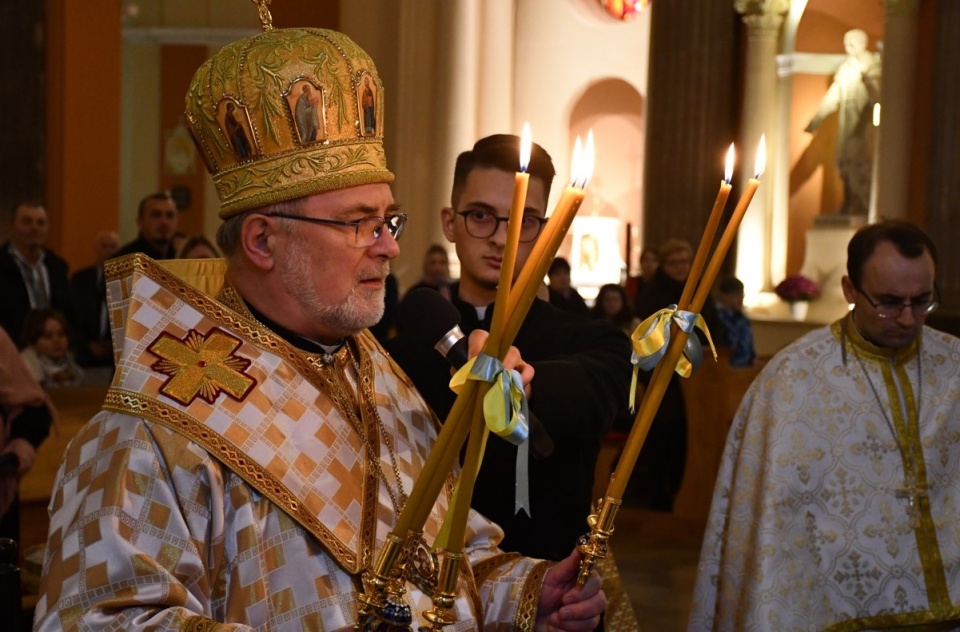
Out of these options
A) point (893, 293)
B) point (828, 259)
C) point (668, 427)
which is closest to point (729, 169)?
point (893, 293)

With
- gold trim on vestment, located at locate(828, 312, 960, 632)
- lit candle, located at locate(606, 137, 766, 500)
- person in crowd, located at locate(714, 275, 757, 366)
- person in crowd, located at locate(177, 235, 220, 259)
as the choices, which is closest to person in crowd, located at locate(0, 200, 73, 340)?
person in crowd, located at locate(177, 235, 220, 259)

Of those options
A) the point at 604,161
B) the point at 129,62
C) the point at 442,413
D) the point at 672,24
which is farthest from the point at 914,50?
the point at 129,62

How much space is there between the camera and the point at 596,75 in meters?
19.0

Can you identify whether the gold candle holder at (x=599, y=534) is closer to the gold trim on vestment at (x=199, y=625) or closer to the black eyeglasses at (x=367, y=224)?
the gold trim on vestment at (x=199, y=625)

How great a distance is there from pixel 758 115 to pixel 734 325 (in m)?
3.48

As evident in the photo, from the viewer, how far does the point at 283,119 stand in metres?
2.33

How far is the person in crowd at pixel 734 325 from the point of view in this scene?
9.30 metres

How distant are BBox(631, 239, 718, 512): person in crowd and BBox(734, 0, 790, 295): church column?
355cm

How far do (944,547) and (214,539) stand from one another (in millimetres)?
Result: 2646

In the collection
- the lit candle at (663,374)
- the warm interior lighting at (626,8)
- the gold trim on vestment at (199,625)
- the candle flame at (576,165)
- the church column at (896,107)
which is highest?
the warm interior lighting at (626,8)

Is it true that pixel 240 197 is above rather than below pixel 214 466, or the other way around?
above

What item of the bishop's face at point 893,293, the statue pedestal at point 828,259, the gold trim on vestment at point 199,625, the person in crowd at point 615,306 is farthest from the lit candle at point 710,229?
the statue pedestal at point 828,259

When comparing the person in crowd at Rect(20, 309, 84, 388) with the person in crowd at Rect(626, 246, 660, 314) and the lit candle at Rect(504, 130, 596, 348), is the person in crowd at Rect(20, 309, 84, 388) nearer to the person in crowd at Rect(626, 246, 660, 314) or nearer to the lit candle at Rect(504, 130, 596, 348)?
the person in crowd at Rect(626, 246, 660, 314)

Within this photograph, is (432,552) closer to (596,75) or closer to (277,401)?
(277,401)
